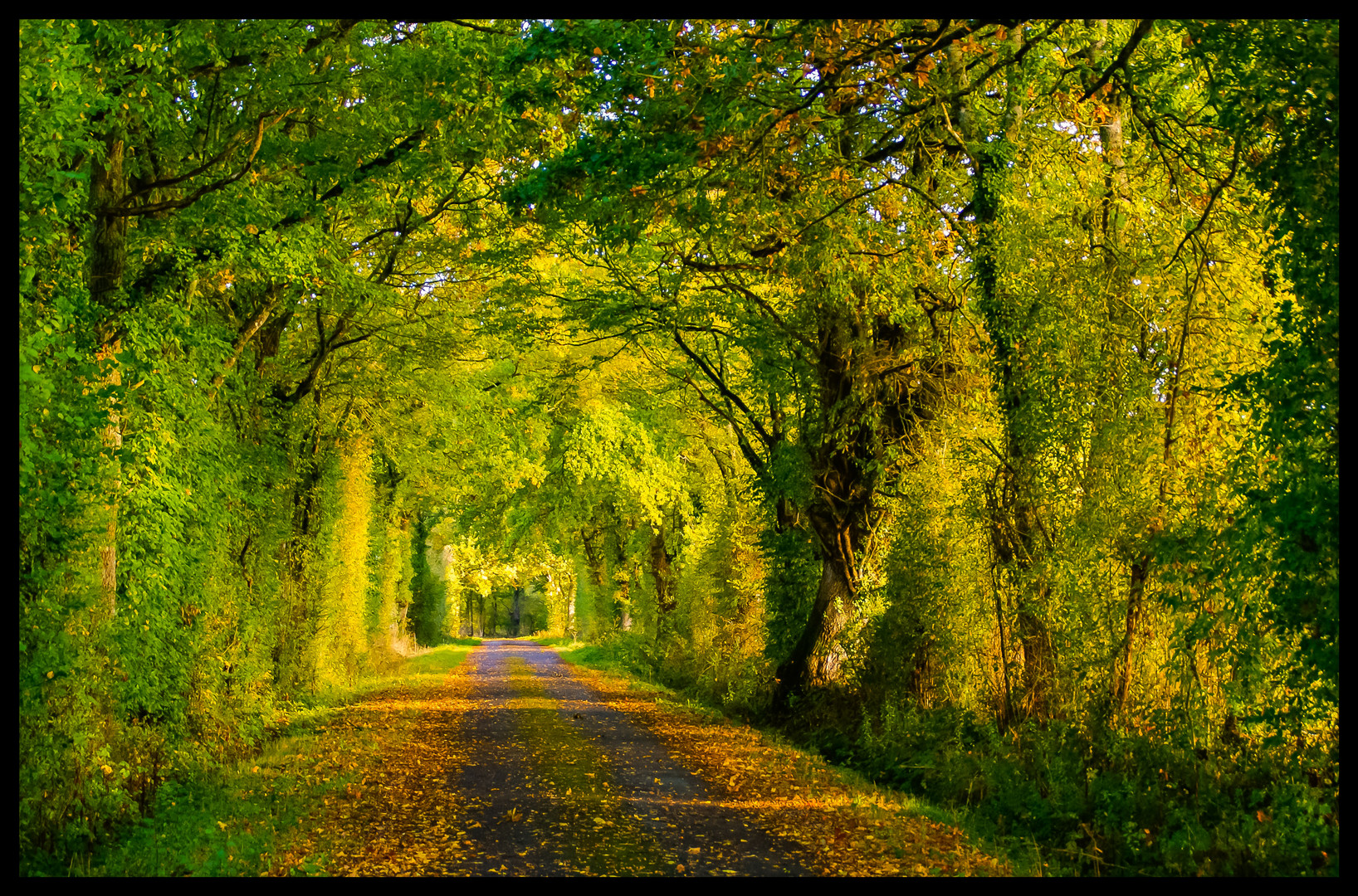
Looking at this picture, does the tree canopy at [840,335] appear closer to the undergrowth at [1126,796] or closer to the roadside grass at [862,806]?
the undergrowth at [1126,796]

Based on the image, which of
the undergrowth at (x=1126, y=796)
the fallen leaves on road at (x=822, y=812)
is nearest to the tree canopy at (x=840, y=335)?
the undergrowth at (x=1126, y=796)

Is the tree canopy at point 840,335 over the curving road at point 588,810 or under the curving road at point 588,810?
over

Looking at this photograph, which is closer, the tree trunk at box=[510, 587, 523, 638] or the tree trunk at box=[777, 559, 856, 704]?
the tree trunk at box=[777, 559, 856, 704]

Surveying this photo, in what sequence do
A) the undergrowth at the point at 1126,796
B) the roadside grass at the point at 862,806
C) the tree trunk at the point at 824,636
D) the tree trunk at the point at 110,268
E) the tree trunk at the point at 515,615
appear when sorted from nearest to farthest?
the undergrowth at the point at 1126,796, the roadside grass at the point at 862,806, the tree trunk at the point at 110,268, the tree trunk at the point at 824,636, the tree trunk at the point at 515,615

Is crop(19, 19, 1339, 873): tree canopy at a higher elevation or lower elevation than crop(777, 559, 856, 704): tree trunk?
higher

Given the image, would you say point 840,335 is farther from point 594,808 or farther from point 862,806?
point 594,808

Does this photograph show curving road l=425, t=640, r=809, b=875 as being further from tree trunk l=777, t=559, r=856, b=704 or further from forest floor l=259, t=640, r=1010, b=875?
tree trunk l=777, t=559, r=856, b=704

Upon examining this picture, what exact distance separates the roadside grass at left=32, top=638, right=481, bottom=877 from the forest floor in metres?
0.07

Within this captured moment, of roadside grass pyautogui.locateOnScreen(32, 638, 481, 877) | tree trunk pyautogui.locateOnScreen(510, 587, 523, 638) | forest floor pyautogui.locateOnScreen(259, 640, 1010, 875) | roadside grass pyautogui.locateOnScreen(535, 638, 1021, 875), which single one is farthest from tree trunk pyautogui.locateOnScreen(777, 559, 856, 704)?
tree trunk pyautogui.locateOnScreen(510, 587, 523, 638)

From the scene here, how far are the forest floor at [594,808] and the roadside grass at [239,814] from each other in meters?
0.07

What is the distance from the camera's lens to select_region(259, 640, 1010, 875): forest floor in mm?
7402

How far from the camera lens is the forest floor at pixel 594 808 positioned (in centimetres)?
740

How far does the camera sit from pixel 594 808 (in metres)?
9.38
